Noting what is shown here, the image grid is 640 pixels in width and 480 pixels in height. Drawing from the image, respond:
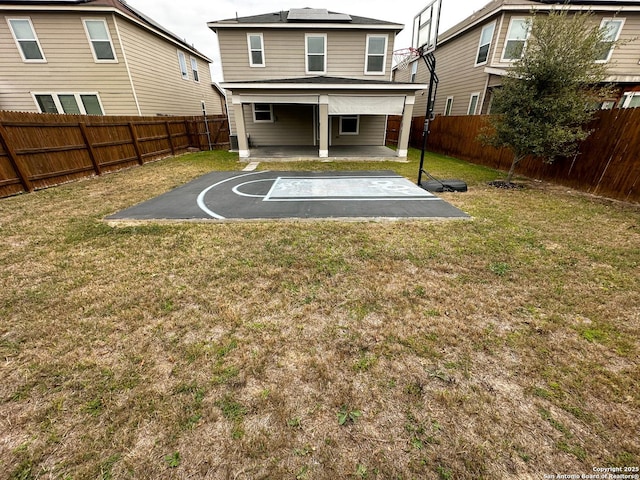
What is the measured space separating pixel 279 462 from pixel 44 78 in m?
18.7

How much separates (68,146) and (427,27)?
37.5 feet

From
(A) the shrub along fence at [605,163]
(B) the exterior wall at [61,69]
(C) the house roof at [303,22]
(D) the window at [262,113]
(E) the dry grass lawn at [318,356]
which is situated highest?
(C) the house roof at [303,22]

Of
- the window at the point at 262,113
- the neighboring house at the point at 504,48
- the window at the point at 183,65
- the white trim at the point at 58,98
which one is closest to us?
the neighboring house at the point at 504,48

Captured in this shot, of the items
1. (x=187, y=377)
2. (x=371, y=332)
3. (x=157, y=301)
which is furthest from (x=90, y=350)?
(x=371, y=332)

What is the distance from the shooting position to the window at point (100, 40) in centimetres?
1177

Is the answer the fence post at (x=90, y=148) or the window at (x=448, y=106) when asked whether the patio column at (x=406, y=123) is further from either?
the fence post at (x=90, y=148)

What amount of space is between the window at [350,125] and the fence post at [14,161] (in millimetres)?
13456

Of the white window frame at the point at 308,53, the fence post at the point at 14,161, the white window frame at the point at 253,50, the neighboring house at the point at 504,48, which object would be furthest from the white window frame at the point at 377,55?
the fence post at the point at 14,161

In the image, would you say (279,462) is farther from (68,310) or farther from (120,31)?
(120,31)

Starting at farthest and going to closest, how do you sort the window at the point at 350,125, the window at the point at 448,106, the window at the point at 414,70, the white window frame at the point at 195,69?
1. the window at the point at 414,70
2. the white window frame at the point at 195,69
3. the window at the point at 448,106
4. the window at the point at 350,125

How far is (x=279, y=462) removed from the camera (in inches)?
64.0

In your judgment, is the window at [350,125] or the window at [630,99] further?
the window at [350,125]

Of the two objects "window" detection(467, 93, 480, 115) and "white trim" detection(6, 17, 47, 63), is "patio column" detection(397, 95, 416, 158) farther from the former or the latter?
"white trim" detection(6, 17, 47, 63)

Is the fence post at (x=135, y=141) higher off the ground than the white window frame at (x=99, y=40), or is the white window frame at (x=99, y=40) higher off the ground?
the white window frame at (x=99, y=40)
